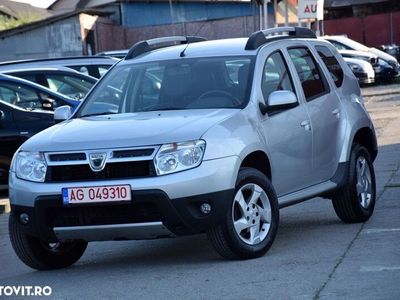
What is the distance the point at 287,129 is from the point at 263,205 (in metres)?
0.82

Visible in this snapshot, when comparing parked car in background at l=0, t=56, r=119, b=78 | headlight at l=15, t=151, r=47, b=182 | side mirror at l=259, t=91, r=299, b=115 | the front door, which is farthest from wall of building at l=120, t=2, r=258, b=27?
headlight at l=15, t=151, r=47, b=182

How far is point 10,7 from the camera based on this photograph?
52750 millimetres

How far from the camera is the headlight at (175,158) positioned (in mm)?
6609

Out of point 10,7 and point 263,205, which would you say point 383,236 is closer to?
point 263,205

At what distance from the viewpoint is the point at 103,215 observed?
6.73 meters

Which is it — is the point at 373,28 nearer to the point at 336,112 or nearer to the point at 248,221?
the point at 336,112

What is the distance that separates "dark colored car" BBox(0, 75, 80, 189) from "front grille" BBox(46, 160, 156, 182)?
539 cm

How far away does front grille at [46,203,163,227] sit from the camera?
262 inches

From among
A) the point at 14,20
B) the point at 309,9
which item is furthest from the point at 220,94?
the point at 14,20

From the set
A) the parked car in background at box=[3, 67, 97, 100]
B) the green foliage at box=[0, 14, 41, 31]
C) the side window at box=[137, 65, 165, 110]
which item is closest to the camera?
the side window at box=[137, 65, 165, 110]

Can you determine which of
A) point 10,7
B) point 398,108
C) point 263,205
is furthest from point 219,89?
point 10,7

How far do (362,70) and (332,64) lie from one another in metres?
19.0

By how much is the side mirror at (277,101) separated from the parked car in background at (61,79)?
6880 mm

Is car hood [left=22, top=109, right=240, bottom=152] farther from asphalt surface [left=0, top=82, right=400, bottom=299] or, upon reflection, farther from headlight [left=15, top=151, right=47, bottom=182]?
asphalt surface [left=0, top=82, right=400, bottom=299]
